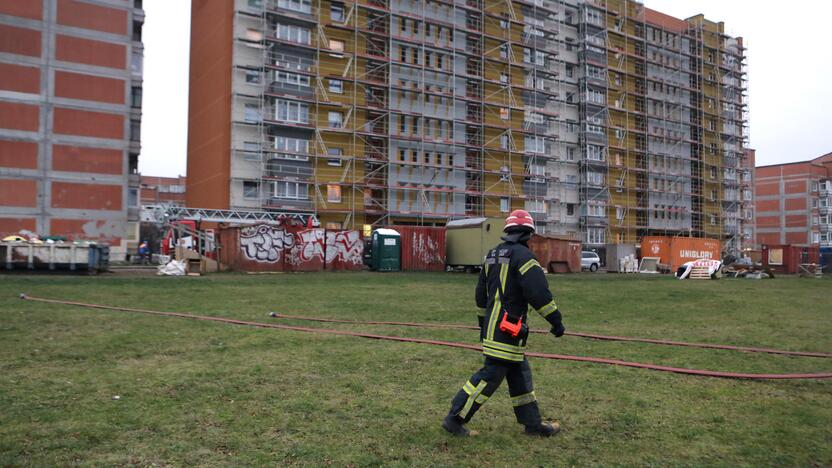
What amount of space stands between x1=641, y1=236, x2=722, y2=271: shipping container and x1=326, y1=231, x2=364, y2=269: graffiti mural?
2123 centimetres

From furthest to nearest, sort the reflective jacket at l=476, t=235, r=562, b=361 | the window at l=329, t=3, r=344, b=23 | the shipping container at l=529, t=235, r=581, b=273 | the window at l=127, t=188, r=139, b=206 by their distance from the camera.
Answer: the window at l=329, t=3, r=344, b=23 → the window at l=127, t=188, r=139, b=206 → the shipping container at l=529, t=235, r=581, b=273 → the reflective jacket at l=476, t=235, r=562, b=361

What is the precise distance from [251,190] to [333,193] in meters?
5.85

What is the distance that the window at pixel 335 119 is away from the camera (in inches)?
1676

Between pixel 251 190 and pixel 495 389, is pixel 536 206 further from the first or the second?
pixel 495 389

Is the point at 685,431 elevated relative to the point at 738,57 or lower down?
lower down

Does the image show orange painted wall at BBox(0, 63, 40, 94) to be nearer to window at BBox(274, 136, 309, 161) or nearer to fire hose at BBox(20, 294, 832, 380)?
window at BBox(274, 136, 309, 161)

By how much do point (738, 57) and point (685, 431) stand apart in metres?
75.8

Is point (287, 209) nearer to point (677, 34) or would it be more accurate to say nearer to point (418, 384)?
point (418, 384)

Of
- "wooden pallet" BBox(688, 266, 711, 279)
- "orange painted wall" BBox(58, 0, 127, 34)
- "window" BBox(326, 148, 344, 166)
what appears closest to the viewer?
"wooden pallet" BBox(688, 266, 711, 279)

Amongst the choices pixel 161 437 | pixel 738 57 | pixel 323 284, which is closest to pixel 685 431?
pixel 161 437

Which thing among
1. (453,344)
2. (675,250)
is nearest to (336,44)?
(675,250)

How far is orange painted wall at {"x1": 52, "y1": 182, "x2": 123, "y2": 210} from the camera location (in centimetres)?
3709

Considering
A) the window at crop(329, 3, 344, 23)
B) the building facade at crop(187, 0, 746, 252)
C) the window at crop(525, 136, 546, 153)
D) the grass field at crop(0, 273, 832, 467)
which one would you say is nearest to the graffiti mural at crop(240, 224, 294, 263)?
the building facade at crop(187, 0, 746, 252)

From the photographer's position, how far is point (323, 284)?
64.4 ft
